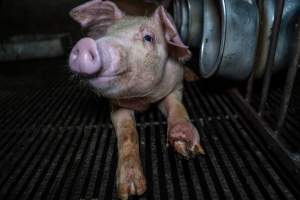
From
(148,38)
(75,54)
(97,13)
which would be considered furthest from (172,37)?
(75,54)

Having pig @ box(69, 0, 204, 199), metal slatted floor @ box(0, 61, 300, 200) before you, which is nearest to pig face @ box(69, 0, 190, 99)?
pig @ box(69, 0, 204, 199)

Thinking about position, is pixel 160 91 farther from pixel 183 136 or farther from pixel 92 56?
pixel 92 56

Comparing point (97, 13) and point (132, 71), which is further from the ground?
point (97, 13)

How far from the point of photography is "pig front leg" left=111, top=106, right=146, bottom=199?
1.21 meters

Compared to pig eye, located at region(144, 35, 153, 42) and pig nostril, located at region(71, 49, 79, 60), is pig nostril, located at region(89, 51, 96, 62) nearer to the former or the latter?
pig nostril, located at region(71, 49, 79, 60)

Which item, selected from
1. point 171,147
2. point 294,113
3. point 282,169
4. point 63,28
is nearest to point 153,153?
point 171,147

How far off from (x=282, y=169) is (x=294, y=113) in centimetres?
55

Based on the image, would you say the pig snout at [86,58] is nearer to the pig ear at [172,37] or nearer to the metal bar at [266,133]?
the pig ear at [172,37]

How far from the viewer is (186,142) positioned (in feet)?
4.74

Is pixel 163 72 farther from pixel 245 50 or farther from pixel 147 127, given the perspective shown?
pixel 245 50

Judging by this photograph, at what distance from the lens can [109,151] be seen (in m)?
1.53

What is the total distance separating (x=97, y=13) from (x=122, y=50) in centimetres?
49

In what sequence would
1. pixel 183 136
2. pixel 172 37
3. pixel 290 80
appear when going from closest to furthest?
pixel 290 80
pixel 183 136
pixel 172 37

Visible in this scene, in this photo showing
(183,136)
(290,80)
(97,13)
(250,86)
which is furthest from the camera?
(250,86)
